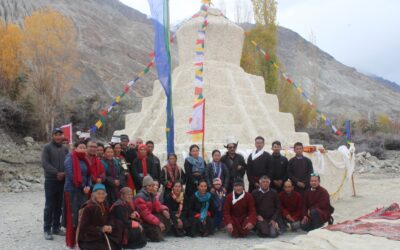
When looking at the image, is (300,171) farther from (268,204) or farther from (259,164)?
(268,204)

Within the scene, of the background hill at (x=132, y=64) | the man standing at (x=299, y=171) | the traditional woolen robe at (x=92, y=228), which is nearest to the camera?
the traditional woolen robe at (x=92, y=228)

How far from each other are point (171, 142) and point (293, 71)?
205ft

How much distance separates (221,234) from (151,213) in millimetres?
1135

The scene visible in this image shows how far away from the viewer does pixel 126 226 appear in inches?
187

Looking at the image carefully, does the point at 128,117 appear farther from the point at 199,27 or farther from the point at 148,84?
the point at 148,84

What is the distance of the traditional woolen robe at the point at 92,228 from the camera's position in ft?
14.3

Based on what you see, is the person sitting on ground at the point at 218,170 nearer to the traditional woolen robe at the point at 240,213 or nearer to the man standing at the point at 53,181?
the traditional woolen robe at the point at 240,213

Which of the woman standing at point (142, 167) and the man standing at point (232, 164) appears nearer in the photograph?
the woman standing at point (142, 167)

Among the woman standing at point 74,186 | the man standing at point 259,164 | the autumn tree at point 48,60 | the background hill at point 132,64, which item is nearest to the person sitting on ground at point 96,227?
the woman standing at point 74,186

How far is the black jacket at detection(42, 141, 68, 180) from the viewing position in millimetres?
5273

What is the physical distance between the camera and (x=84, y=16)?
56.5m

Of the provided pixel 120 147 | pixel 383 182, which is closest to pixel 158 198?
pixel 120 147

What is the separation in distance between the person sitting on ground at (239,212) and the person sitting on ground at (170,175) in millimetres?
807

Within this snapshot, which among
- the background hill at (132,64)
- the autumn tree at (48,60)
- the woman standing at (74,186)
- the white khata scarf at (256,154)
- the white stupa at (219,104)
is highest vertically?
the background hill at (132,64)
